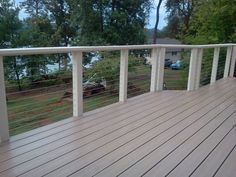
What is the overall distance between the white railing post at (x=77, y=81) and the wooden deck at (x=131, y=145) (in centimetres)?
16

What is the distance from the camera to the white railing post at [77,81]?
10.5 feet

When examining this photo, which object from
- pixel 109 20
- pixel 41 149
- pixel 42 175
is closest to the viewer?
pixel 42 175

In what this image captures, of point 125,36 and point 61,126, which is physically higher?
point 125,36

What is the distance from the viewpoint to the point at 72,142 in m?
2.59

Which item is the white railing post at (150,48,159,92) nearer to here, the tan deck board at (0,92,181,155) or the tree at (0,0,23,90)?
the tan deck board at (0,92,181,155)

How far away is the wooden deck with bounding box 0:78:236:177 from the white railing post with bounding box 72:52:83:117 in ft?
0.53

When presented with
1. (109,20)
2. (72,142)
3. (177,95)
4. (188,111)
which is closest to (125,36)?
(109,20)

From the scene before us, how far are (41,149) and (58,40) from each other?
1444 cm

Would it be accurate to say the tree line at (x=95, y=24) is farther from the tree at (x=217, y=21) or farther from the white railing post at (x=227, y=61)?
the white railing post at (x=227, y=61)

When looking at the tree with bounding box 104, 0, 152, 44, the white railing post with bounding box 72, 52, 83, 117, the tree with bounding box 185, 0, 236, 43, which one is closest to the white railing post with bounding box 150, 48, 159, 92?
the white railing post with bounding box 72, 52, 83, 117

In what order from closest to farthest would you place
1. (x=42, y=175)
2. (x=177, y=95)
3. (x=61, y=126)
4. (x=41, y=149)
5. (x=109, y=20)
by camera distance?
(x=42, y=175), (x=41, y=149), (x=61, y=126), (x=177, y=95), (x=109, y=20)

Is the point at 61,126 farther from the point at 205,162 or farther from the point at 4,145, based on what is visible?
the point at 205,162

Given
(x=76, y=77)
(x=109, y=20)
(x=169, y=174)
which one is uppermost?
(x=109, y=20)

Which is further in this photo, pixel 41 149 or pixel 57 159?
pixel 41 149
